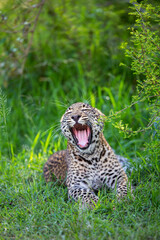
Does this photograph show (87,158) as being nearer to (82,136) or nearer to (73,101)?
(82,136)

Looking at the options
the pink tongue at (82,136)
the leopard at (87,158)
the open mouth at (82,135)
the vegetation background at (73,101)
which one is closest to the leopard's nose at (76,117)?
the leopard at (87,158)

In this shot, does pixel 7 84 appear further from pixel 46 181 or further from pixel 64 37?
pixel 46 181

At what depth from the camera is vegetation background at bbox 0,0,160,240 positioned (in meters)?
4.18

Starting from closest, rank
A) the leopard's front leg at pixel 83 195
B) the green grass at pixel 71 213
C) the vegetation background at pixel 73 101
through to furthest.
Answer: the green grass at pixel 71 213, the vegetation background at pixel 73 101, the leopard's front leg at pixel 83 195

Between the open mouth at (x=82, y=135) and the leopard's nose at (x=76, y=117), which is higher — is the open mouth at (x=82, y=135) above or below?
below

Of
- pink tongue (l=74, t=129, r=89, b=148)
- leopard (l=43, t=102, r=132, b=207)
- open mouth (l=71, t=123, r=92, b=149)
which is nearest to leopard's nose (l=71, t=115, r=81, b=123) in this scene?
A: leopard (l=43, t=102, r=132, b=207)

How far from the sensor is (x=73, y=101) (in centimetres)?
634

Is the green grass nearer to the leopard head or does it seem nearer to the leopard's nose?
the leopard head

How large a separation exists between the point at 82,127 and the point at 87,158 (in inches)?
17.4

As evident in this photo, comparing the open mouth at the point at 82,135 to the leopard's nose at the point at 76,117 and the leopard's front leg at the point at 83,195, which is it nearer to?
the leopard's nose at the point at 76,117

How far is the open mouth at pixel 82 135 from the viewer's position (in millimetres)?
4801

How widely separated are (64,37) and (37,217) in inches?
238

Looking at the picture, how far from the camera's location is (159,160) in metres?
5.23

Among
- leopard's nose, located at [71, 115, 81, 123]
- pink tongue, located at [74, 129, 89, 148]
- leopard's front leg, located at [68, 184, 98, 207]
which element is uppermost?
leopard's nose, located at [71, 115, 81, 123]
